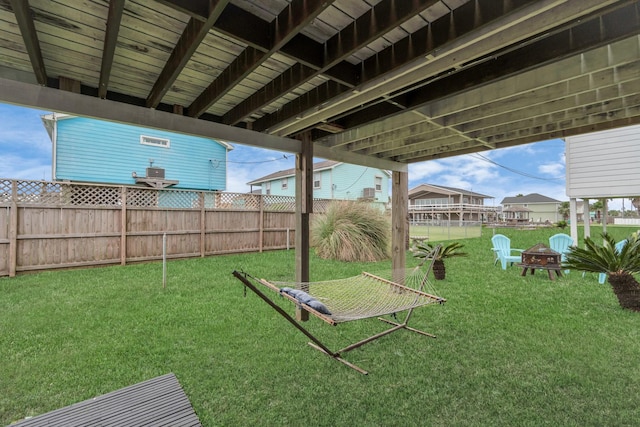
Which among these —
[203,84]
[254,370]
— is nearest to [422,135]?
[203,84]

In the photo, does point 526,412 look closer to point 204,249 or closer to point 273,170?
point 204,249

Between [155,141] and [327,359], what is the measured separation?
34.7 ft

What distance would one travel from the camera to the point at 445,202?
24.8 m

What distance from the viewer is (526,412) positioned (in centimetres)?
190

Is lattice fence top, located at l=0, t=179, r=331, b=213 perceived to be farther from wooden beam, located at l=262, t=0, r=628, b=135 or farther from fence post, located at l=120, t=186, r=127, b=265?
wooden beam, located at l=262, t=0, r=628, b=135

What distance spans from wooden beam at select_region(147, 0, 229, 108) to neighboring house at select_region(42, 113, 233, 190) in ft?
22.9

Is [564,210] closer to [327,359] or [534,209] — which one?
[534,209]

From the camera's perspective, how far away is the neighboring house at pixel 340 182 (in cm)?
1555

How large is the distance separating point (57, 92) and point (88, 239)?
5.05 meters

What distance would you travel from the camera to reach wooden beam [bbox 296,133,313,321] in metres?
3.31

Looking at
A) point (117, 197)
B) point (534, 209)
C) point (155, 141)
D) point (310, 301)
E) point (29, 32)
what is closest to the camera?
point (29, 32)

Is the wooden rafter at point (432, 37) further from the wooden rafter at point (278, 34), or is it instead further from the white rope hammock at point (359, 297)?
the white rope hammock at point (359, 297)

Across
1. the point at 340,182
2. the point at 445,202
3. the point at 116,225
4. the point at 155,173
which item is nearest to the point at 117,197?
the point at 116,225

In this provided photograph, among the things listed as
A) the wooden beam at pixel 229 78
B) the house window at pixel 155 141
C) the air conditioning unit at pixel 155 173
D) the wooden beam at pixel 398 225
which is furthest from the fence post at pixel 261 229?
the wooden beam at pixel 229 78
